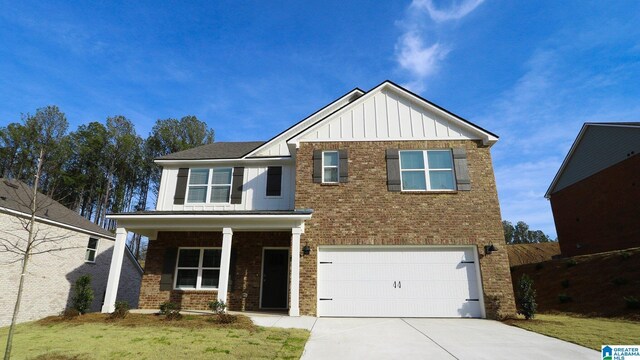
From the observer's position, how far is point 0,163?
2833 cm

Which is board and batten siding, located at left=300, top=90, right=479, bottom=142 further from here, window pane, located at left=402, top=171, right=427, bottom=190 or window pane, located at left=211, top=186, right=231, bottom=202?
window pane, located at left=211, top=186, right=231, bottom=202

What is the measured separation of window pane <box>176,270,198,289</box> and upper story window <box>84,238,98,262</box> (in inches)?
301

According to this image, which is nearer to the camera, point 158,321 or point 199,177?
point 158,321

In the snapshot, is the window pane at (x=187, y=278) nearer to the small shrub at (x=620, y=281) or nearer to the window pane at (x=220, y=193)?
the window pane at (x=220, y=193)

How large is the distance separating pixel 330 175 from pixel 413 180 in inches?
115

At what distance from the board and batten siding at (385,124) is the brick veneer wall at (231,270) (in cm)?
421

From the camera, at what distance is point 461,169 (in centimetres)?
1112

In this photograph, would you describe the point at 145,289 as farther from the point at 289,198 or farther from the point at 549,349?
the point at 549,349

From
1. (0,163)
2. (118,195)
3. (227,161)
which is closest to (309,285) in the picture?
(227,161)

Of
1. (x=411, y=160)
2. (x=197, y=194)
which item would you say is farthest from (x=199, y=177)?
(x=411, y=160)

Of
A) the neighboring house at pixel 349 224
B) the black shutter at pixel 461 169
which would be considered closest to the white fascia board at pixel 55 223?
the neighboring house at pixel 349 224

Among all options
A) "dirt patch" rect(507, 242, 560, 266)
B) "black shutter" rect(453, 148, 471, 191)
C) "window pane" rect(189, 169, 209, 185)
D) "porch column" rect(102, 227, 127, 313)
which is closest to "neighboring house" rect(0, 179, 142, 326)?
"porch column" rect(102, 227, 127, 313)

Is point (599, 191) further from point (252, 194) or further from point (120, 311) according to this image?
point (120, 311)

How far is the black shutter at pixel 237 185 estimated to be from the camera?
506 inches
